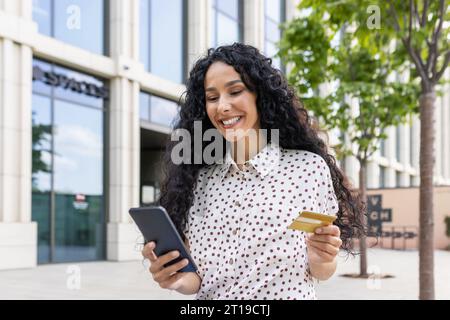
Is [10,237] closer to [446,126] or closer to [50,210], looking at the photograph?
[50,210]

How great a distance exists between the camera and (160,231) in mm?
1808

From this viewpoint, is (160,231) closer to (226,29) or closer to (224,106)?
(224,106)

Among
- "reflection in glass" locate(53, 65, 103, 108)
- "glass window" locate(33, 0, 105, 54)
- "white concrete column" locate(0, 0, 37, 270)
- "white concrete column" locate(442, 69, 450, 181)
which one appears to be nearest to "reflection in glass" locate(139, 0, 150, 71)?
"glass window" locate(33, 0, 105, 54)

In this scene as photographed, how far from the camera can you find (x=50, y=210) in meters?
14.5

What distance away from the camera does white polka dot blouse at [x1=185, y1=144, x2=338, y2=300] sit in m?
1.89

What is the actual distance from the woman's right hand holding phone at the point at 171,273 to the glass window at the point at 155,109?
16.0 meters

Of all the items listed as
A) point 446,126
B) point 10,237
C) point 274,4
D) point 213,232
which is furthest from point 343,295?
point 446,126

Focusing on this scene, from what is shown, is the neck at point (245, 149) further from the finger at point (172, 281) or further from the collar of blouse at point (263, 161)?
the finger at point (172, 281)

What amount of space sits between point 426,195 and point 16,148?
31.9ft

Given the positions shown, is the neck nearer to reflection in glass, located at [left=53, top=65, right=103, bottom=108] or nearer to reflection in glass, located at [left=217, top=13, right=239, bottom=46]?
reflection in glass, located at [left=53, top=65, right=103, bottom=108]

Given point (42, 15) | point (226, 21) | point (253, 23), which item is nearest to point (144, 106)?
point (42, 15)

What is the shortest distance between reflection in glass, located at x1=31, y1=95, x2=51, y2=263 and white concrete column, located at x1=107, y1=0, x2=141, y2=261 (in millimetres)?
2194

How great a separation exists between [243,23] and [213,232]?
21361 millimetres

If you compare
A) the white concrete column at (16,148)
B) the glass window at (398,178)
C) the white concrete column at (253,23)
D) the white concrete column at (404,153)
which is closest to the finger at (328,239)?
the white concrete column at (16,148)
